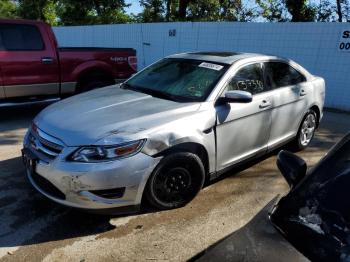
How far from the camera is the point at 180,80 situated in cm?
458

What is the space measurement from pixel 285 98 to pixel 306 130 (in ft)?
3.43

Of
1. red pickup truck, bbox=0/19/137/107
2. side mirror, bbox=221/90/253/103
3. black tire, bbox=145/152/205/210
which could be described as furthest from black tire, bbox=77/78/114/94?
black tire, bbox=145/152/205/210

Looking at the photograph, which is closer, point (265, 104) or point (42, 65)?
point (265, 104)

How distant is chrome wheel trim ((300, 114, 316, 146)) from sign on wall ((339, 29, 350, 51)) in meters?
4.18

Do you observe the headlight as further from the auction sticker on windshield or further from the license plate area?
the auction sticker on windshield

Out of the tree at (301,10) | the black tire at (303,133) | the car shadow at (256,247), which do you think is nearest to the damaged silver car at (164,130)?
the black tire at (303,133)

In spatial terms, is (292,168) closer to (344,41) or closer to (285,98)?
(285,98)

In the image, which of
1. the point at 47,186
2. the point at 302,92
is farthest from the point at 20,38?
the point at 302,92

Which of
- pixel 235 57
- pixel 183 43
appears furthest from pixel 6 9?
pixel 235 57

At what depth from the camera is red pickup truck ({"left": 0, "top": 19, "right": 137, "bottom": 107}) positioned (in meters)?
6.89

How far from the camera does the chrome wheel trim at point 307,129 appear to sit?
5.70m

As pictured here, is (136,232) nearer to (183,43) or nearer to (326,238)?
(326,238)

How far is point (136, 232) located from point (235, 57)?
249 centimetres

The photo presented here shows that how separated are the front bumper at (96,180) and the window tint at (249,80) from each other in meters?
1.54
